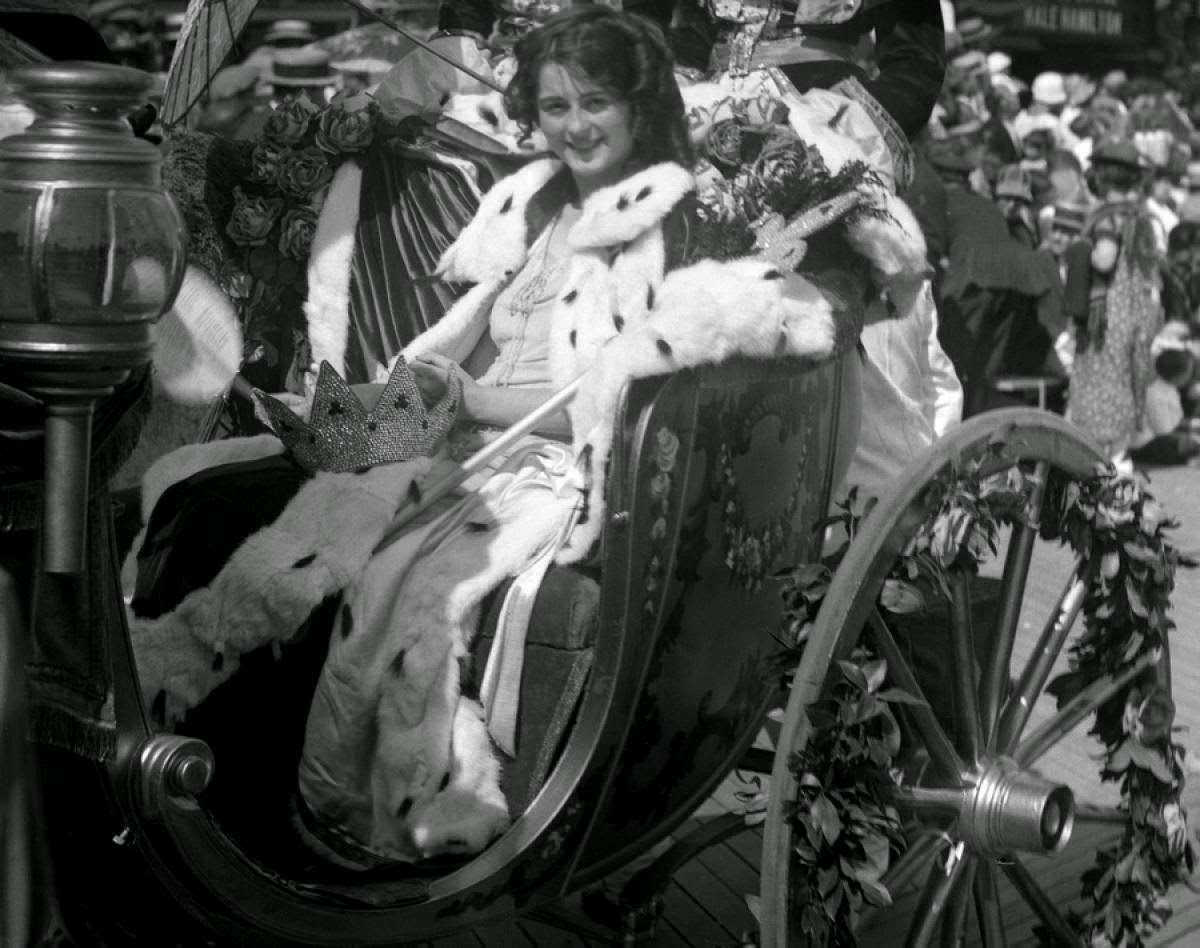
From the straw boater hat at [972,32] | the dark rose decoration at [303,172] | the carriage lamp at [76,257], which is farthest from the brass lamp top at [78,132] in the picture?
the straw boater hat at [972,32]

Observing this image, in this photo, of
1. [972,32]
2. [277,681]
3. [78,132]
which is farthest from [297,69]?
[972,32]

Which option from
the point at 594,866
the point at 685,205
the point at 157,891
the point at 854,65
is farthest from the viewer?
the point at 854,65

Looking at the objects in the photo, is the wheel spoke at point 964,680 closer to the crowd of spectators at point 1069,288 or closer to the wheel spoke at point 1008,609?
the wheel spoke at point 1008,609

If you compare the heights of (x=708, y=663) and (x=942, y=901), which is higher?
Answer: (x=708, y=663)

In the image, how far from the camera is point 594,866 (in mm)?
2623

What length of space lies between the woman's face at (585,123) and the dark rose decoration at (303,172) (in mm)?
509

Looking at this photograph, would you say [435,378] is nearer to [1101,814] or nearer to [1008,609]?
[1008,609]

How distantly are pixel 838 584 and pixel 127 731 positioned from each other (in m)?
0.92

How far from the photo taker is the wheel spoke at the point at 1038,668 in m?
2.69

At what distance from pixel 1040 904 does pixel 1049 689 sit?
1.11ft

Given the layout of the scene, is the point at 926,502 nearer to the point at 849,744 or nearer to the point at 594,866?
the point at 849,744

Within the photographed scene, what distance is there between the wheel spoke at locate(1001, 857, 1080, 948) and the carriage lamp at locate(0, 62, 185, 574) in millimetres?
1544

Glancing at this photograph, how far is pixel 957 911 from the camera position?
2.52m

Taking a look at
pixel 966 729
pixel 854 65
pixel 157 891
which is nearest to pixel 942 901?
pixel 966 729
